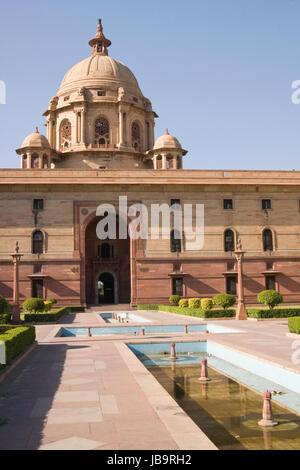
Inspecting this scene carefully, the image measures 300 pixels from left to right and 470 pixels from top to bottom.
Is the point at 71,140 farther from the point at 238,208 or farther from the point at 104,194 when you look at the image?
the point at 238,208

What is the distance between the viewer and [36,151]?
4322 centimetres

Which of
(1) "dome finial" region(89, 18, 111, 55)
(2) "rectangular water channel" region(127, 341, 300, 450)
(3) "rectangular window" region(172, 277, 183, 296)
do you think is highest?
(1) "dome finial" region(89, 18, 111, 55)

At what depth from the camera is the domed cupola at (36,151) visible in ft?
142

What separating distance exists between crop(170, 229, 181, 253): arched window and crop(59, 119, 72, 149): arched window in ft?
56.4

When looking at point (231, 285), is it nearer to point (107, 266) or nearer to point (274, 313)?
point (107, 266)

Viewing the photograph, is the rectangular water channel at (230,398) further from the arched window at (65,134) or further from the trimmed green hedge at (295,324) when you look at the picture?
the arched window at (65,134)

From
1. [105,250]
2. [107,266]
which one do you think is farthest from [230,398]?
[105,250]

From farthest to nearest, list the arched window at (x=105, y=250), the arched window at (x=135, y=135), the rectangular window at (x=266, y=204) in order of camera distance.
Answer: the arched window at (x=135, y=135) < the arched window at (x=105, y=250) < the rectangular window at (x=266, y=204)

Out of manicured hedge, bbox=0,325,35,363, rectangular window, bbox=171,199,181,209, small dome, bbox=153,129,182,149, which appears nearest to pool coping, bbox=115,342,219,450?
manicured hedge, bbox=0,325,35,363

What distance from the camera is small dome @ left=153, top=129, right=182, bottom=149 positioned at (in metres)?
44.3

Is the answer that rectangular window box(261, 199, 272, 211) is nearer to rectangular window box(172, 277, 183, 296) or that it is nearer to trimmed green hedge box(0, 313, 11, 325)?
rectangular window box(172, 277, 183, 296)

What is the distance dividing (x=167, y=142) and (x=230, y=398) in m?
36.8

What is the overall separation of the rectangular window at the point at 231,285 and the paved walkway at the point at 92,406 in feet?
76.3

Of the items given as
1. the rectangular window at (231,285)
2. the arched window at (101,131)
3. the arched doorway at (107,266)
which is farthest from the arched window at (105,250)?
the rectangular window at (231,285)
